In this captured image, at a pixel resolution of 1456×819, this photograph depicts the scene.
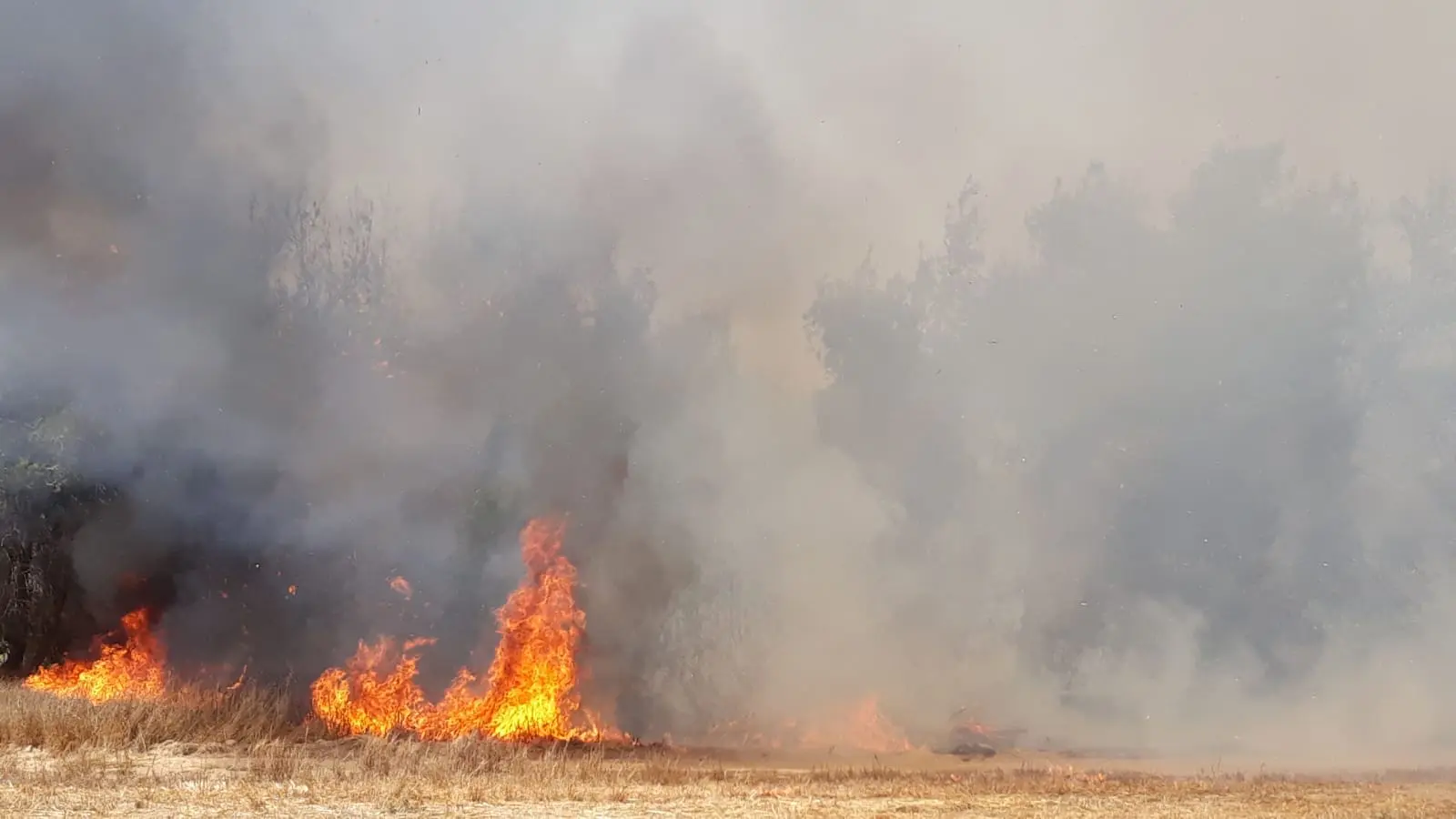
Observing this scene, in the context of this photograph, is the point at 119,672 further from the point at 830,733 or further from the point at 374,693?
the point at 830,733

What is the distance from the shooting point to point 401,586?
32.8m

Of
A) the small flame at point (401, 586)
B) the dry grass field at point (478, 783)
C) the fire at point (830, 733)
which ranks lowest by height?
the dry grass field at point (478, 783)

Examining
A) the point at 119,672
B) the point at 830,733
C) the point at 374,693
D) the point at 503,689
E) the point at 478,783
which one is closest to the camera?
the point at 478,783

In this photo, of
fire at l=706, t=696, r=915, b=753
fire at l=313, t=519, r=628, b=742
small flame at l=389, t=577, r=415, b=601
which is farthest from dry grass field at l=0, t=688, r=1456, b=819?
small flame at l=389, t=577, r=415, b=601

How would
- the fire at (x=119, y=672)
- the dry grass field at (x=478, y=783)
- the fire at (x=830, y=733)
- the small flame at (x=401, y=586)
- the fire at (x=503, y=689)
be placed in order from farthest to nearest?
the small flame at (x=401, y=586)
the fire at (x=830, y=733)
the fire at (x=119, y=672)
the fire at (x=503, y=689)
the dry grass field at (x=478, y=783)

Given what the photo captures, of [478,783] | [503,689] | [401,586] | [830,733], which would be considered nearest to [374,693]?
[503,689]

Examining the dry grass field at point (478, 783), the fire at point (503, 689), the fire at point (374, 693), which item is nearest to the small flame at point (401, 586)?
the fire at point (374, 693)

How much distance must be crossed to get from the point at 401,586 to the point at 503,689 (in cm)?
513

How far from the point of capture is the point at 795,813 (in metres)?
17.6

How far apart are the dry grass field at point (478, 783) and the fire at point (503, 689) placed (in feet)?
7.69

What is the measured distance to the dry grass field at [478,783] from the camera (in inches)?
698

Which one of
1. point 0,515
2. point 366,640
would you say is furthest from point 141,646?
point 366,640

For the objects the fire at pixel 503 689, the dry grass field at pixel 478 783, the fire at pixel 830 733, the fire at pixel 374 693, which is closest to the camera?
the dry grass field at pixel 478 783

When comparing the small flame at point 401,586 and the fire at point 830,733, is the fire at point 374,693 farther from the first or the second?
the fire at point 830,733
